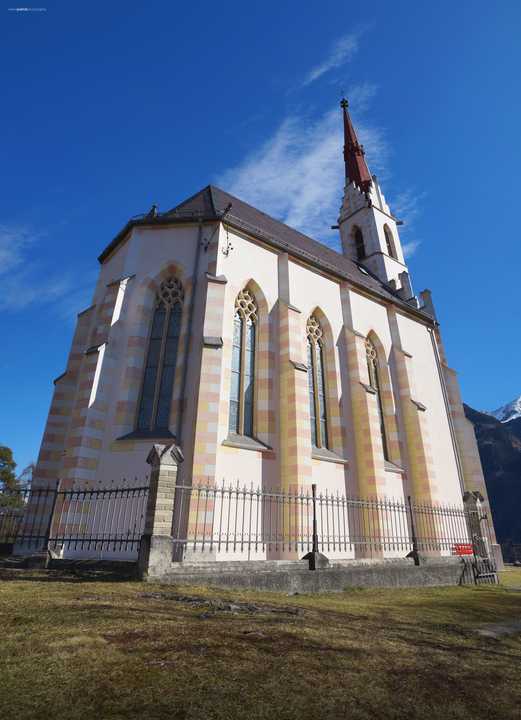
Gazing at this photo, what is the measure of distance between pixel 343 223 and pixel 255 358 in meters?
19.2

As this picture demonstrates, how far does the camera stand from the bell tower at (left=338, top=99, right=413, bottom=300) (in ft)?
84.8

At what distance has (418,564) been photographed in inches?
422

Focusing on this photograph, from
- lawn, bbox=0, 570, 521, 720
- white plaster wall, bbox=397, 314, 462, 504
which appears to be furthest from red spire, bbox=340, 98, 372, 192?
lawn, bbox=0, 570, 521, 720

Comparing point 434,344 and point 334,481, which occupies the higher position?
point 434,344

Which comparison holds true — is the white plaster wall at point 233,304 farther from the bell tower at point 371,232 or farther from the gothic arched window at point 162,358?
the bell tower at point 371,232

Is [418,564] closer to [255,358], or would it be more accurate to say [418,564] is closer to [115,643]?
[255,358]

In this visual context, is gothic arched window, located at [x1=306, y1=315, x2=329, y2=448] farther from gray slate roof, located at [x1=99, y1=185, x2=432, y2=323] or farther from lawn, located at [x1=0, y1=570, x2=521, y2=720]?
lawn, located at [x1=0, y1=570, x2=521, y2=720]

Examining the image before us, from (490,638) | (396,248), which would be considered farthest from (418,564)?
(396,248)

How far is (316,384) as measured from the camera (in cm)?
1488

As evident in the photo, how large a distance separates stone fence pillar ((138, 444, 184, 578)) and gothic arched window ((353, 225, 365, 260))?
74.8 ft

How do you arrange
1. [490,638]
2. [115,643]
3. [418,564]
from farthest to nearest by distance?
[418,564] < [490,638] < [115,643]

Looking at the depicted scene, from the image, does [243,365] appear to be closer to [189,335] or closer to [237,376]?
[237,376]

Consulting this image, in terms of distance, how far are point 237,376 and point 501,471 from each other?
78017 mm

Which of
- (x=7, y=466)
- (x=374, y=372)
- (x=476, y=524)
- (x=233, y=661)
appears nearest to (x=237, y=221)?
(x=374, y=372)
